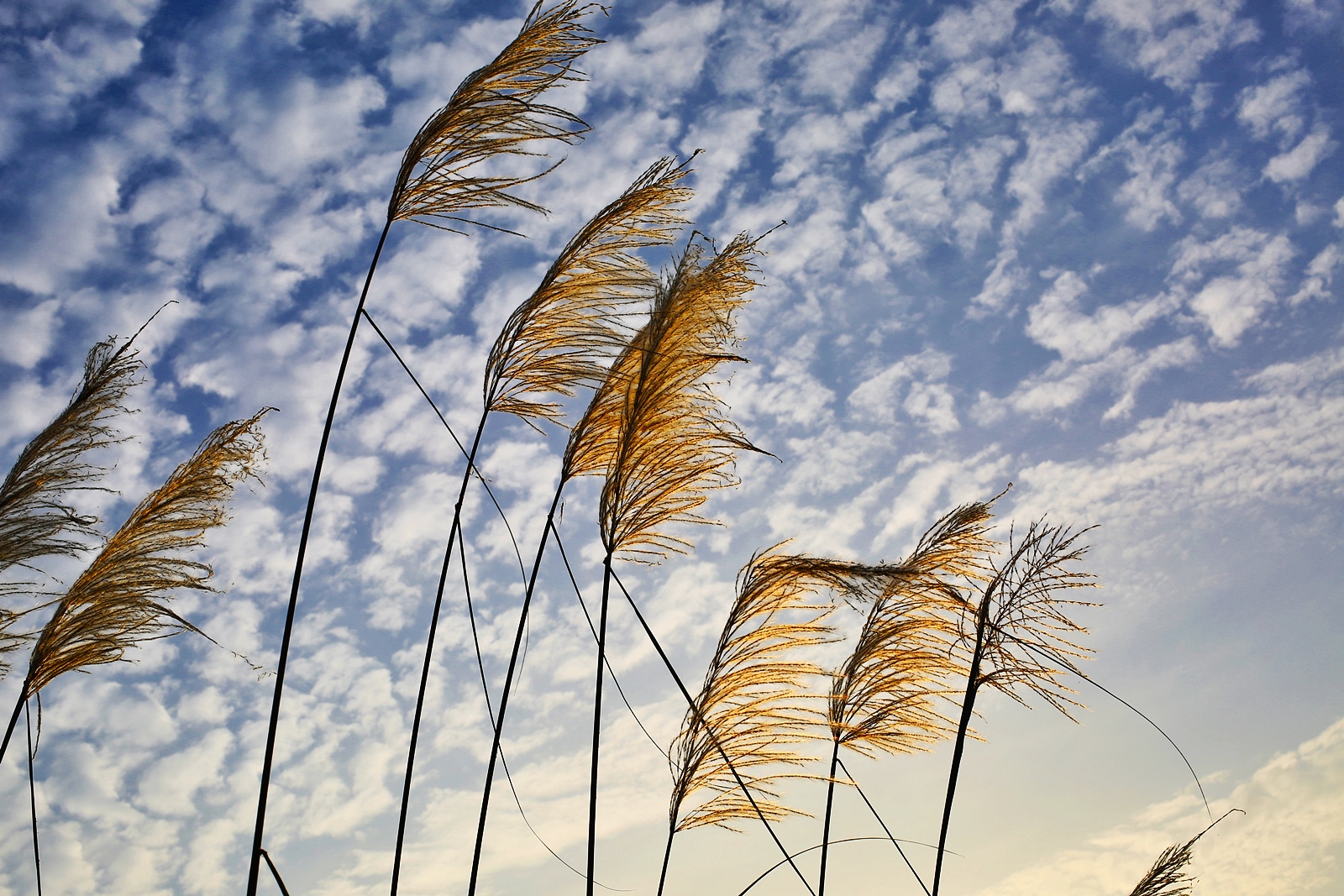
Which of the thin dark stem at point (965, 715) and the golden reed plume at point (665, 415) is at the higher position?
the golden reed plume at point (665, 415)

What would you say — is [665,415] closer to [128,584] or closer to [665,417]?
[665,417]

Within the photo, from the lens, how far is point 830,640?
290 centimetres

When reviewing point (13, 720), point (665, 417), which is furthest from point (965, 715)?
point (13, 720)

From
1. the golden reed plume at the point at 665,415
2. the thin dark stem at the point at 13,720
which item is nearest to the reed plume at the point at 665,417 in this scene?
the golden reed plume at the point at 665,415

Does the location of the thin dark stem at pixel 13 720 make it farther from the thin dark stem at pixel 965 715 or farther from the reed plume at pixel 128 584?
the thin dark stem at pixel 965 715

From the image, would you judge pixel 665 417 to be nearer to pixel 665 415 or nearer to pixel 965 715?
pixel 665 415

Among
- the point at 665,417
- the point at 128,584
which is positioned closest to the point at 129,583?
the point at 128,584

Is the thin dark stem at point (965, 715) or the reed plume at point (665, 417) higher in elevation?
the reed plume at point (665, 417)

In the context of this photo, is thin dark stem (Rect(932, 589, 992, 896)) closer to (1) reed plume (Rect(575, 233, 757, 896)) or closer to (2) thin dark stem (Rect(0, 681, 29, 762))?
(1) reed plume (Rect(575, 233, 757, 896))

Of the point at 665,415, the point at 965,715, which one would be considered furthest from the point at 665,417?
the point at 965,715

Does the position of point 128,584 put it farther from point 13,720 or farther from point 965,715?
point 965,715

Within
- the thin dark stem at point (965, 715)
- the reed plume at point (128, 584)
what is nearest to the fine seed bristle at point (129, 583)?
the reed plume at point (128, 584)

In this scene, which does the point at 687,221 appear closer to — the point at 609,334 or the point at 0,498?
the point at 609,334

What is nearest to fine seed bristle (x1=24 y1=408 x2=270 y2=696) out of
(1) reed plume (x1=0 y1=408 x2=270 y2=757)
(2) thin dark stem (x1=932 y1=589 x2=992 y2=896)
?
(1) reed plume (x1=0 y1=408 x2=270 y2=757)
